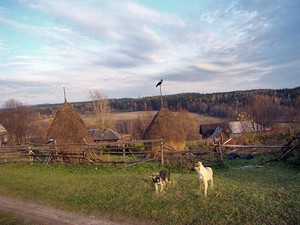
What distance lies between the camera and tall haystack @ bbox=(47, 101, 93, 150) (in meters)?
21.4

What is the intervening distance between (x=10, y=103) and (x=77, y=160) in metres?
50.7

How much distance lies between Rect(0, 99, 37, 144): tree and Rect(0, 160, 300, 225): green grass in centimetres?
4227

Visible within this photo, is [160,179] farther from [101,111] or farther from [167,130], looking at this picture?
[101,111]

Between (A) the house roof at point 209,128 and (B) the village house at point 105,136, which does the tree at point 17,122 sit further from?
(A) the house roof at point 209,128

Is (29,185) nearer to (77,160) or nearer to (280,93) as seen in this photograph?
(77,160)

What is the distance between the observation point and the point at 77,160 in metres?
19.3

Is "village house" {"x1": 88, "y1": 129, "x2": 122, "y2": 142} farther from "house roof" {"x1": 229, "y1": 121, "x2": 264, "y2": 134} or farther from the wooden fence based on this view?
the wooden fence

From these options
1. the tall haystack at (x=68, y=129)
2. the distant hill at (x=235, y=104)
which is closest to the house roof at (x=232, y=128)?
the distant hill at (x=235, y=104)

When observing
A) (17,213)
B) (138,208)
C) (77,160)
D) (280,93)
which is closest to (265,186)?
(138,208)

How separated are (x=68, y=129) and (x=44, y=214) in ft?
Answer: 40.8

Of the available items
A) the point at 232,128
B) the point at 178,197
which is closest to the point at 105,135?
the point at 232,128

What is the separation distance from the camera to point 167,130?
23938 mm

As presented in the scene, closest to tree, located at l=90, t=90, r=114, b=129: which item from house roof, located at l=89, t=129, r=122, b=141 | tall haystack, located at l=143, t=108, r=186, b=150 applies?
house roof, located at l=89, t=129, r=122, b=141

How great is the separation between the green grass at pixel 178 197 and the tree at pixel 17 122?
42.3m
